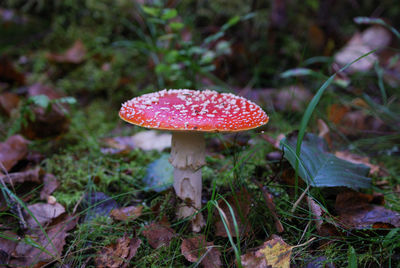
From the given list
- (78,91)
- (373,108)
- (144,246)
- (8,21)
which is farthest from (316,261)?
(8,21)

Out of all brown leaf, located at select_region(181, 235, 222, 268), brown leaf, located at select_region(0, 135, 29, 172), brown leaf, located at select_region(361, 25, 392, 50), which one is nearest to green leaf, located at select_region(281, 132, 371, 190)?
brown leaf, located at select_region(181, 235, 222, 268)

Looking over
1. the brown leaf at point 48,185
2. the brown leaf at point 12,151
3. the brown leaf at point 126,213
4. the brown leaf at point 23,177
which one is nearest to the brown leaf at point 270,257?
the brown leaf at point 126,213

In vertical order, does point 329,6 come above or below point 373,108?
above

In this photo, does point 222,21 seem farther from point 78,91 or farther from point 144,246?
point 144,246

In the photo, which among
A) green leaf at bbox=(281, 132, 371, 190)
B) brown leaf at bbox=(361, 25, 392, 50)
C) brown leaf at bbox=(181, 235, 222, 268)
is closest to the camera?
brown leaf at bbox=(181, 235, 222, 268)

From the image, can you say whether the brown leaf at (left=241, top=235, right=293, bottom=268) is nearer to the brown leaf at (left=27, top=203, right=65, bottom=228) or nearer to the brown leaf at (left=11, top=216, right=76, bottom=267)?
the brown leaf at (left=11, top=216, right=76, bottom=267)

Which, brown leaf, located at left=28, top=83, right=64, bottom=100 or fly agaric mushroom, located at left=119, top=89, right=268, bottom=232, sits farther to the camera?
brown leaf, located at left=28, top=83, right=64, bottom=100

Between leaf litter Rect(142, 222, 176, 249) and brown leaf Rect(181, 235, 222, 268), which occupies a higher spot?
brown leaf Rect(181, 235, 222, 268)
